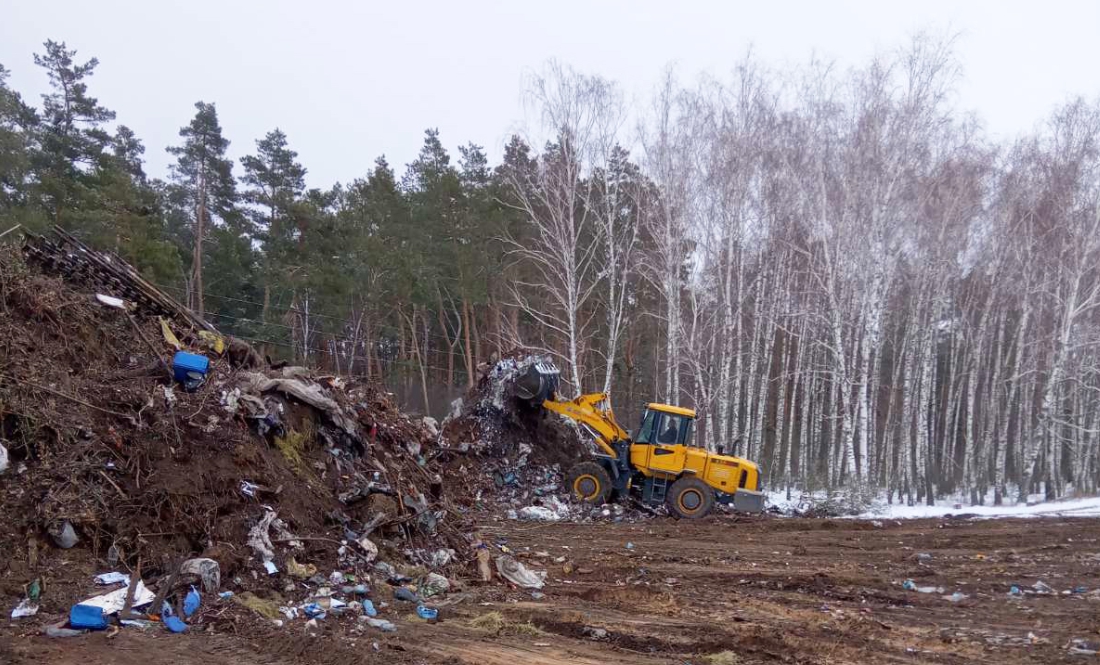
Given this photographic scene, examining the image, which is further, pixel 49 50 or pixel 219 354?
pixel 49 50

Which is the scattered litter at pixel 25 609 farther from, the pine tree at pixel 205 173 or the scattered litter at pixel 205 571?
the pine tree at pixel 205 173

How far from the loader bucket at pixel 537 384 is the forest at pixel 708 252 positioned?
1.35 meters

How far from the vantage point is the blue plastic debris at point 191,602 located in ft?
19.5

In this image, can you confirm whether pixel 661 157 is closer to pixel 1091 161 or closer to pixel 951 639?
pixel 1091 161

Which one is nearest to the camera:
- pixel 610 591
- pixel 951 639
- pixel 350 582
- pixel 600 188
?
pixel 951 639

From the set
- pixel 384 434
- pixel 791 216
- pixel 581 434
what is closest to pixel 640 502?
pixel 581 434

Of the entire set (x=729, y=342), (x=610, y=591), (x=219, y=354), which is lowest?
(x=610, y=591)

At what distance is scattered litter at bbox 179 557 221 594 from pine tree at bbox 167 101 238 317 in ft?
79.3

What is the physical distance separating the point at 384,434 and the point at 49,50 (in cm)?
2171

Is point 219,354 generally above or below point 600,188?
below

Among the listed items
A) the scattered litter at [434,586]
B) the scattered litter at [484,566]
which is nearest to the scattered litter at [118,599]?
the scattered litter at [434,586]

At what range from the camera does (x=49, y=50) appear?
79.5ft

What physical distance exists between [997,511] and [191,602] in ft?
53.4

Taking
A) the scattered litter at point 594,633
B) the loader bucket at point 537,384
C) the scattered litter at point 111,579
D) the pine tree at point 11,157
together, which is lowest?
the scattered litter at point 594,633
